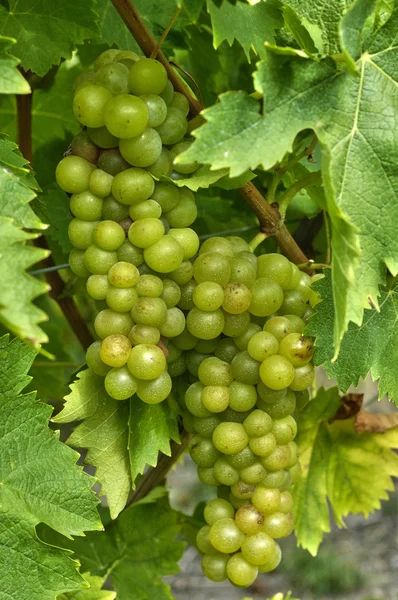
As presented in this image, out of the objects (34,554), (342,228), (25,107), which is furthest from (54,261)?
(342,228)

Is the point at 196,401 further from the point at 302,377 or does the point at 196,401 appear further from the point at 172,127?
the point at 172,127

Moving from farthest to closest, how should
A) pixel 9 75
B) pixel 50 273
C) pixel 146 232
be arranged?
pixel 50 273 → pixel 146 232 → pixel 9 75

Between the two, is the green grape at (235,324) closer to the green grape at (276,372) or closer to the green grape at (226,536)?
the green grape at (276,372)

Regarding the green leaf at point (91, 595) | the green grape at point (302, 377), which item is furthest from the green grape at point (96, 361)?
the green leaf at point (91, 595)

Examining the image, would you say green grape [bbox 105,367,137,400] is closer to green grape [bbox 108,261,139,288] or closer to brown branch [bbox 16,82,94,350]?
green grape [bbox 108,261,139,288]

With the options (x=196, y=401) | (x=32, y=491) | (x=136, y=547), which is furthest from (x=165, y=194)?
(x=136, y=547)
